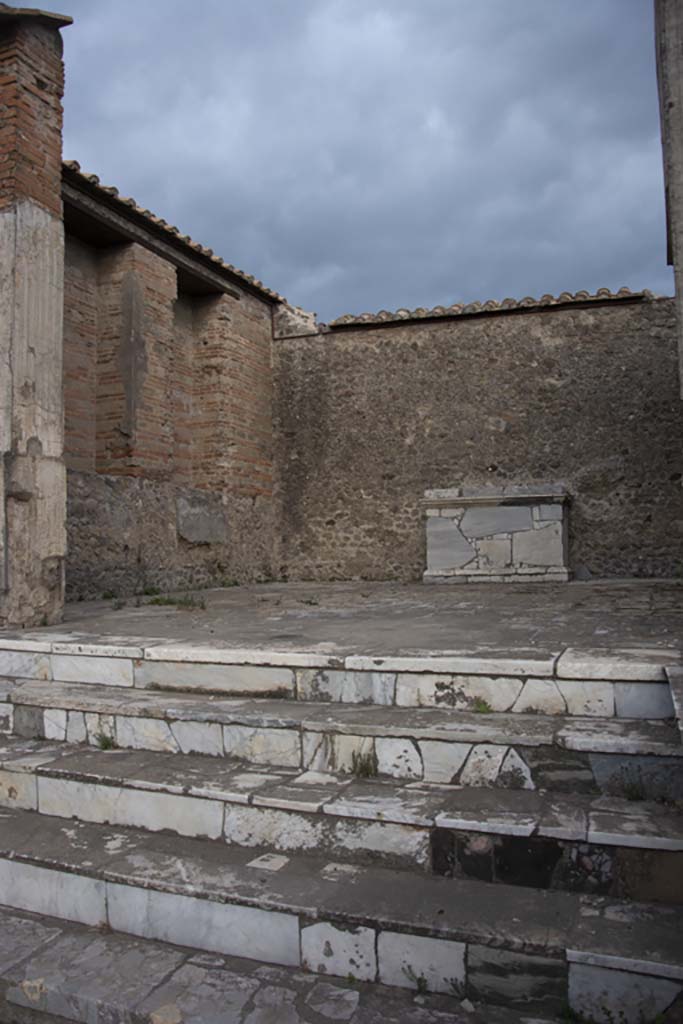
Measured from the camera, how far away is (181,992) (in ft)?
7.66

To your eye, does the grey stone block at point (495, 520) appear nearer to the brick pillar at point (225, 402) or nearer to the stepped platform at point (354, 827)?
the brick pillar at point (225, 402)

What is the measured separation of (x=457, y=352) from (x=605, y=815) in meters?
9.51

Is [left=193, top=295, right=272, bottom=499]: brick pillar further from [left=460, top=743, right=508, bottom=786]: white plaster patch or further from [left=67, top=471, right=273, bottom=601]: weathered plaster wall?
[left=460, top=743, right=508, bottom=786]: white plaster patch

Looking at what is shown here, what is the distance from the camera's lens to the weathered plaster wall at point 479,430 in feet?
34.6

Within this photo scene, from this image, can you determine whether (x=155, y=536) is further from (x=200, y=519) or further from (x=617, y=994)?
(x=617, y=994)

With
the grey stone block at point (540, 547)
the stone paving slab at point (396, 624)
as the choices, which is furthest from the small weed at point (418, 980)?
the grey stone block at point (540, 547)

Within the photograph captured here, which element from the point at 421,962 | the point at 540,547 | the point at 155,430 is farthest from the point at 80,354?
the point at 421,962

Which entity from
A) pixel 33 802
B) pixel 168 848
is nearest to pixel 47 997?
pixel 168 848

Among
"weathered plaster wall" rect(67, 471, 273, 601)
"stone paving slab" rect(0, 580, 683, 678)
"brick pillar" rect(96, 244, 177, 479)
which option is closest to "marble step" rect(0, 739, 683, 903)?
"stone paving slab" rect(0, 580, 683, 678)

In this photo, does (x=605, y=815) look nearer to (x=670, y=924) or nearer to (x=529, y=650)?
(x=670, y=924)

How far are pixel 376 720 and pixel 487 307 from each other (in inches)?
351

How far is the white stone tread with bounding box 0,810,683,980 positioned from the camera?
2197 millimetres

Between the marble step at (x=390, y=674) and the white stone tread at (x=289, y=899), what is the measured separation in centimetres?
97

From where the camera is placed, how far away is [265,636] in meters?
4.79
